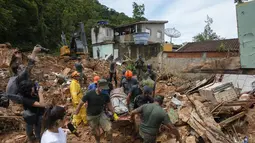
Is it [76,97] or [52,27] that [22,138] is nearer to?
[76,97]

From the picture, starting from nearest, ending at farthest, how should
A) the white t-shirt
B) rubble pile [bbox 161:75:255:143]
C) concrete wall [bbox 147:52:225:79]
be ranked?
1. the white t-shirt
2. rubble pile [bbox 161:75:255:143]
3. concrete wall [bbox 147:52:225:79]

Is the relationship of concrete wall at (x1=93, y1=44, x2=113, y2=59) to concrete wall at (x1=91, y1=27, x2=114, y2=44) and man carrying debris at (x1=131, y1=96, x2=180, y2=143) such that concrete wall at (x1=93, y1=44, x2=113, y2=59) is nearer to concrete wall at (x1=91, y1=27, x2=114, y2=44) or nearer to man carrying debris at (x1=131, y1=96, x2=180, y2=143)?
concrete wall at (x1=91, y1=27, x2=114, y2=44)

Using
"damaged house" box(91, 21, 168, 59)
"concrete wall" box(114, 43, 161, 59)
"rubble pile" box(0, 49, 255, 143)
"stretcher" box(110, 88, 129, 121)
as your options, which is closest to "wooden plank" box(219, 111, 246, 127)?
"rubble pile" box(0, 49, 255, 143)

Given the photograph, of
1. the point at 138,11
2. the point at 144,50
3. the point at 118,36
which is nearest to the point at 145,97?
the point at 144,50

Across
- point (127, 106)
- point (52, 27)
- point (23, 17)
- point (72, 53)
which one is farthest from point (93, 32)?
point (127, 106)

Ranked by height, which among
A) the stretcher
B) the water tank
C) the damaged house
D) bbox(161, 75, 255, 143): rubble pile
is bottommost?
bbox(161, 75, 255, 143): rubble pile

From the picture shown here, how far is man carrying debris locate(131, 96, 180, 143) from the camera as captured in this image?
366 cm

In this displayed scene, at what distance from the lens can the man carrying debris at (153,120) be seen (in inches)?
144

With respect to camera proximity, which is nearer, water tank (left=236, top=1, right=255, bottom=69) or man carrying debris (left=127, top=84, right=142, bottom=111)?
man carrying debris (left=127, top=84, right=142, bottom=111)

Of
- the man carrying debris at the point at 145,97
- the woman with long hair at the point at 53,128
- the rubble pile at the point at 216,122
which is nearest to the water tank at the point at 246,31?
the rubble pile at the point at 216,122

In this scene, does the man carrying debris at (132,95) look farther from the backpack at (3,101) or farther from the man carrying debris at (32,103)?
the backpack at (3,101)

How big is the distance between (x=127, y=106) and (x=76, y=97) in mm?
1264

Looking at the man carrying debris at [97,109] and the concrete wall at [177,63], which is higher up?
the concrete wall at [177,63]

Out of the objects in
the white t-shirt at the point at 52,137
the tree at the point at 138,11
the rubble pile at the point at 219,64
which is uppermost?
the tree at the point at 138,11
